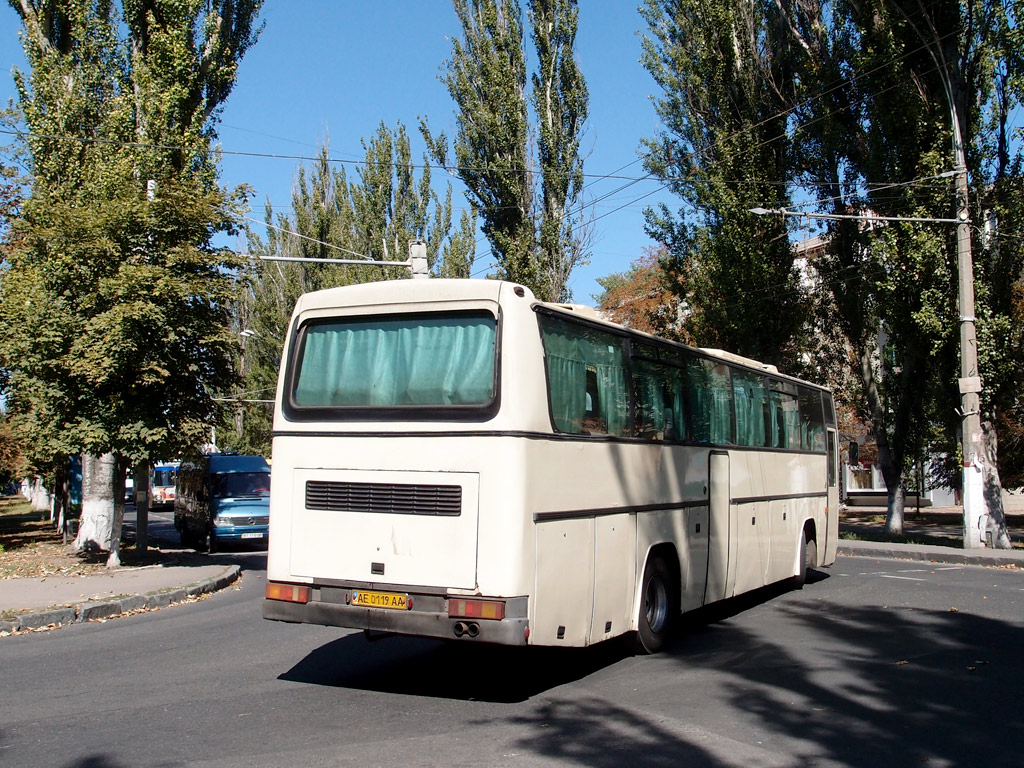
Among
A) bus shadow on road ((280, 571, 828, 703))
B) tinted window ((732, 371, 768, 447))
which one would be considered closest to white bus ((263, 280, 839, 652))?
bus shadow on road ((280, 571, 828, 703))

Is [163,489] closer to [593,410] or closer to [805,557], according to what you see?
[805,557]

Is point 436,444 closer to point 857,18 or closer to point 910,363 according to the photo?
point 857,18

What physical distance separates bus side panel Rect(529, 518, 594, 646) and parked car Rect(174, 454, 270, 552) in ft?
49.9

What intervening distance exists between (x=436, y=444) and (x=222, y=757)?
2602mm

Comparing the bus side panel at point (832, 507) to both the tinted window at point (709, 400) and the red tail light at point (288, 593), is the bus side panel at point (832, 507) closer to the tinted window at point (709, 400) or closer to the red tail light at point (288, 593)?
the tinted window at point (709, 400)

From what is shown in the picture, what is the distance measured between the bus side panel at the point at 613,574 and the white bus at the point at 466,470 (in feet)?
0.07

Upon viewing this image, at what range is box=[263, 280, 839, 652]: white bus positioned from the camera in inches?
276

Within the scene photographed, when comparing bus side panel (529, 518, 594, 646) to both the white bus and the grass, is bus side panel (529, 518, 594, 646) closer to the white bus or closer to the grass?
the white bus

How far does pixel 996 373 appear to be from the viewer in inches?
821

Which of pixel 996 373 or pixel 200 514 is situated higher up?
pixel 996 373

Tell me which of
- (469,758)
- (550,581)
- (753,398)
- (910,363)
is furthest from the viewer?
(910,363)

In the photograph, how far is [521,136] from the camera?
Answer: 92.4 ft

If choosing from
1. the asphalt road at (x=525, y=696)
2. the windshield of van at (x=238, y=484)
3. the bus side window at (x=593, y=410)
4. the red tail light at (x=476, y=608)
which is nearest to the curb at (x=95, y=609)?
the asphalt road at (x=525, y=696)

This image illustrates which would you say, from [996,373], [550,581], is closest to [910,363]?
[996,373]
